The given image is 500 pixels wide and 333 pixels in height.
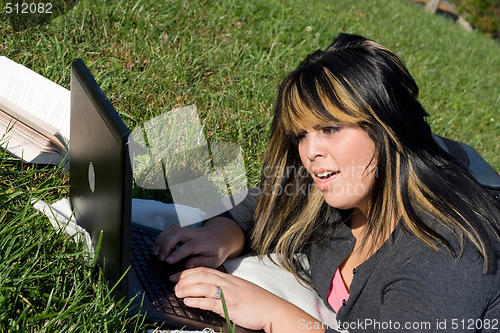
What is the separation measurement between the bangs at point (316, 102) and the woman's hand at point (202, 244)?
59cm

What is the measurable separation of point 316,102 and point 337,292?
893 mm

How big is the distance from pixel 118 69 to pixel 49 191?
145cm

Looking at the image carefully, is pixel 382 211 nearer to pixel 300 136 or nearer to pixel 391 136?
pixel 391 136

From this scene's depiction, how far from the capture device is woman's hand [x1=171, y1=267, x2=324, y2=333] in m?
2.04

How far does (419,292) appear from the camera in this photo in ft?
6.32

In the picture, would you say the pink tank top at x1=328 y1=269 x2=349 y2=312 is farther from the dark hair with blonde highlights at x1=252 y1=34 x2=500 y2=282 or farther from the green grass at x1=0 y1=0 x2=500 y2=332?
the green grass at x1=0 y1=0 x2=500 y2=332

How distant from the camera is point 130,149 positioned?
154 centimetres

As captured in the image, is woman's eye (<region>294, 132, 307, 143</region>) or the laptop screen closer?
the laptop screen

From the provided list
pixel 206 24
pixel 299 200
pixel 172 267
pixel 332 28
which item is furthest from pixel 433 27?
pixel 172 267

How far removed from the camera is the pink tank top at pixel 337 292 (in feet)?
8.24

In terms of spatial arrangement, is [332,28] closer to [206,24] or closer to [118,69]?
[206,24]

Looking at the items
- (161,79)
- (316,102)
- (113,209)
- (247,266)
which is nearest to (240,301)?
(247,266)

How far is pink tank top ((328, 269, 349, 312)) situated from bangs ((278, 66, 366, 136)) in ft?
2.33

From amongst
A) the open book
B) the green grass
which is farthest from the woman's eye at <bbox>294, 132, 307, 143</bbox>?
the open book
